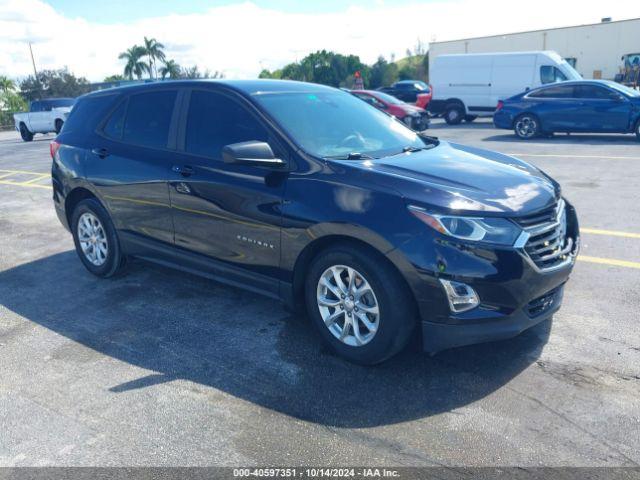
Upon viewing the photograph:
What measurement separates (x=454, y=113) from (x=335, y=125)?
17879 millimetres

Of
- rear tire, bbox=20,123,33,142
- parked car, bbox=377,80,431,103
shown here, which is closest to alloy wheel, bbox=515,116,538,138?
parked car, bbox=377,80,431,103

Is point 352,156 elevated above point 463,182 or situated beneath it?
elevated above

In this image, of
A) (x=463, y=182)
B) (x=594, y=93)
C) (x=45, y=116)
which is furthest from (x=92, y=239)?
(x=45, y=116)

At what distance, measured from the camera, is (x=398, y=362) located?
12.5ft

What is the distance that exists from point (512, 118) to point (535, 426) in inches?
554

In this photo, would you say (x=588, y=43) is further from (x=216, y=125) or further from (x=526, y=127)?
(x=216, y=125)

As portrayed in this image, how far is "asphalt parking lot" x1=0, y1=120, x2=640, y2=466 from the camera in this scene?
296 cm

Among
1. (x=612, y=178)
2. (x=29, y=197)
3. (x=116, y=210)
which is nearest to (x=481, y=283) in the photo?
(x=116, y=210)

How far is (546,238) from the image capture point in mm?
3564

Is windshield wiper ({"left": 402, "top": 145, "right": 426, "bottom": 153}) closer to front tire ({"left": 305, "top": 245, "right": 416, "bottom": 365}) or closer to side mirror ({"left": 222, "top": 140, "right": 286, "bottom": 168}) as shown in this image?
side mirror ({"left": 222, "top": 140, "right": 286, "bottom": 168})

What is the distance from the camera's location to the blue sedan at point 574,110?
14008 mm

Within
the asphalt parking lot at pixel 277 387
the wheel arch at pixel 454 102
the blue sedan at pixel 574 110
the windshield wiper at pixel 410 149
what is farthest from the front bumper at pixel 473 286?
the wheel arch at pixel 454 102

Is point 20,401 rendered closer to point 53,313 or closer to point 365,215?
point 53,313

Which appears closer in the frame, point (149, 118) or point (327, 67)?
point (149, 118)
